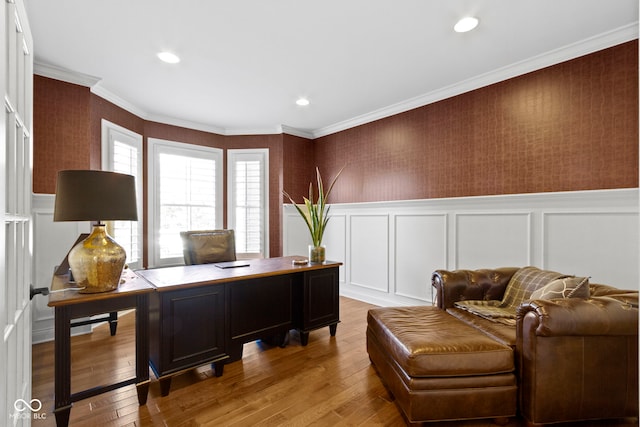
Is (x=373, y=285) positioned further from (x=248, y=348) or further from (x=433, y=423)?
(x=433, y=423)

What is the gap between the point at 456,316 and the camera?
2.27 meters

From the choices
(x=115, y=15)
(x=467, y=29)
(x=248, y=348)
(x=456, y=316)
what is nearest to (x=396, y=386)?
(x=456, y=316)

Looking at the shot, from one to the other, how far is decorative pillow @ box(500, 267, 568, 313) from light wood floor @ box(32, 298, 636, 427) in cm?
82

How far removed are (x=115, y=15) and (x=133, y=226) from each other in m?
2.43

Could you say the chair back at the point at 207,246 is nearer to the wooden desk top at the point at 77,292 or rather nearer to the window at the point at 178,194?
the wooden desk top at the point at 77,292

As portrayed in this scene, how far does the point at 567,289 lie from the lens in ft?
6.08

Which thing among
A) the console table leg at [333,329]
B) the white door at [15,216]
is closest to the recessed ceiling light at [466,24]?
the white door at [15,216]

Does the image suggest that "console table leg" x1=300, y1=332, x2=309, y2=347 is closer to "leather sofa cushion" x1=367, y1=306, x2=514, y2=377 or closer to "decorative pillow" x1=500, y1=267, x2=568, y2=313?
"leather sofa cushion" x1=367, y1=306, x2=514, y2=377

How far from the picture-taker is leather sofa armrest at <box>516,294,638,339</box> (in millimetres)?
1587

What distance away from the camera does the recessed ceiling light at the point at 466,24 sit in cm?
219

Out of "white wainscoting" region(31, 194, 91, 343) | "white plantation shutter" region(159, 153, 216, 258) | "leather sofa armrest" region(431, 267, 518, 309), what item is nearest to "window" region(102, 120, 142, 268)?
"white plantation shutter" region(159, 153, 216, 258)

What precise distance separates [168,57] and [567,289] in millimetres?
3393

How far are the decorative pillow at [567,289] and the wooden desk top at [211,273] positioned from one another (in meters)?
1.64

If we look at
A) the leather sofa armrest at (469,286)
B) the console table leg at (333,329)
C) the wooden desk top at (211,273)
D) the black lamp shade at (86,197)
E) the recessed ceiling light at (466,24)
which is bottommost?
the console table leg at (333,329)
